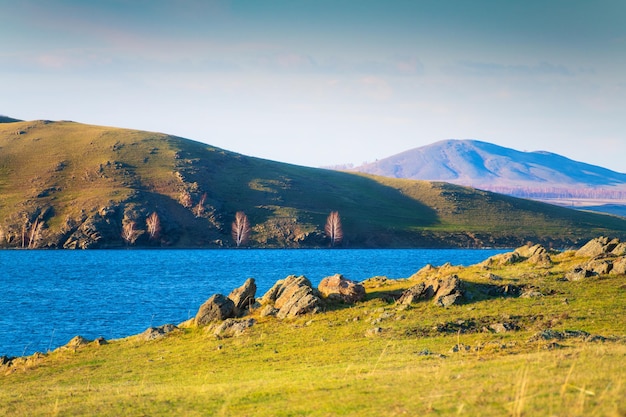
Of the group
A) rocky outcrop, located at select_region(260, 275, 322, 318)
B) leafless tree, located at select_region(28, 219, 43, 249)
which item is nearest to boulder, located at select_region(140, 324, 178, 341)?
rocky outcrop, located at select_region(260, 275, 322, 318)

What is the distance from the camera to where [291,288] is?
53000 mm

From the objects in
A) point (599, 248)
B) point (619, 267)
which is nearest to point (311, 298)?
point (619, 267)

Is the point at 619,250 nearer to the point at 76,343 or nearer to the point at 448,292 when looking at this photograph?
the point at 448,292

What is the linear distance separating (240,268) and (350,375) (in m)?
113

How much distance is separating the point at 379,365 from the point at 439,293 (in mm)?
18262

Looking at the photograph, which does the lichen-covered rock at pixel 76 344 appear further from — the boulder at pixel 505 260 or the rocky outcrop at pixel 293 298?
the boulder at pixel 505 260

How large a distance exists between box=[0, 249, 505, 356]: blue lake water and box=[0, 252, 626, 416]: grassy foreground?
18281 millimetres

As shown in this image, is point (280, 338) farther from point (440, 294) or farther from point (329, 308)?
point (440, 294)

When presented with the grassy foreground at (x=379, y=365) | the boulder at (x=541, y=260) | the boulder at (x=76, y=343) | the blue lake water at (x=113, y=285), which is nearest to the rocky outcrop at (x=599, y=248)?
the boulder at (x=541, y=260)

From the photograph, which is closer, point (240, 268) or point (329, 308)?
point (329, 308)

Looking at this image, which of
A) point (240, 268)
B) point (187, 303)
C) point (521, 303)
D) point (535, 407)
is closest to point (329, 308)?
point (521, 303)

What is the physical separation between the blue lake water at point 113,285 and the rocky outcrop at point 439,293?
2762 cm

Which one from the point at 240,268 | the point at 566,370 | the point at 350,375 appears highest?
the point at 566,370

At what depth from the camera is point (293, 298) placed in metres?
50.9
